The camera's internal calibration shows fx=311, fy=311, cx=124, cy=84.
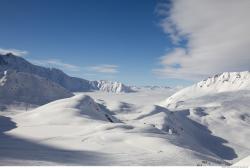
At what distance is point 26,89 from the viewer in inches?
3789

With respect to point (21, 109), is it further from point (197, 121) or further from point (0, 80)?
point (197, 121)

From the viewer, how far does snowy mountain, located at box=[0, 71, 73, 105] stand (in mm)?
90188

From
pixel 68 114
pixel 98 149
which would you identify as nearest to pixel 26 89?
pixel 68 114

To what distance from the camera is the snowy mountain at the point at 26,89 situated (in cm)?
9019

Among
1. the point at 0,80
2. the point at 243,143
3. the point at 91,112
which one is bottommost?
the point at 243,143

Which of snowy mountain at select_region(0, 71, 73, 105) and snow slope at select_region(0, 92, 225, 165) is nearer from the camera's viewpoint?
snow slope at select_region(0, 92, 225, 165)

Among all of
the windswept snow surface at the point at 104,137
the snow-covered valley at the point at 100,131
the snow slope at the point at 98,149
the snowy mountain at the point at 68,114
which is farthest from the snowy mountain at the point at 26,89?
the snow slope at the point at 98,149

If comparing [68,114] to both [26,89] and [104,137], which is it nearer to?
[104,137]

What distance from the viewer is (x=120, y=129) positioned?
28625 mm

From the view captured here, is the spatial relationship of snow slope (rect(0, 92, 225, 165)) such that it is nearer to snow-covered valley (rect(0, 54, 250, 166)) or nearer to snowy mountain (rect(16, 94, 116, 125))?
snow-covered valley (rect(0, 54, 250, 166))

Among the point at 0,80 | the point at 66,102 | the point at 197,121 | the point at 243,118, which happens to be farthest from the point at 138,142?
the point at 243,118

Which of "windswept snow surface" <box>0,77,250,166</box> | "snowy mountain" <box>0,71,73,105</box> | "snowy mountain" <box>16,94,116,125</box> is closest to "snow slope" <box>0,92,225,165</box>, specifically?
"windswept snow surface" <box>0,77,250,166</box>

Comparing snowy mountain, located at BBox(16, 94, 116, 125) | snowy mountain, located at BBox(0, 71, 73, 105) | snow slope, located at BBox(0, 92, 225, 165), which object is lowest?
snow slope, located at BBox(0, 92, 225, 165)

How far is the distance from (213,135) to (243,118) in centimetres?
3909
